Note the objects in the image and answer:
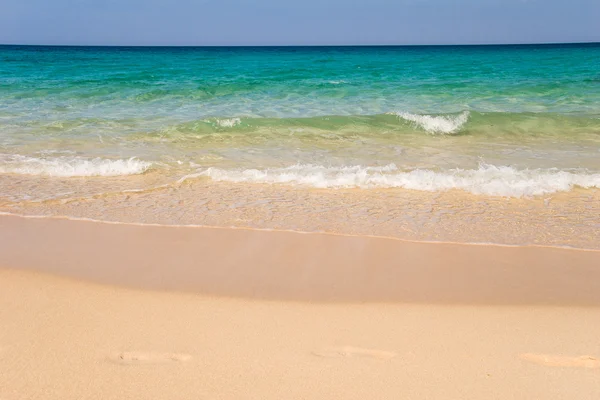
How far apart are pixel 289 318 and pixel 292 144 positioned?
6.66m

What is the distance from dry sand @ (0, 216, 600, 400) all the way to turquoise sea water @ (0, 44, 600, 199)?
90.0 inches

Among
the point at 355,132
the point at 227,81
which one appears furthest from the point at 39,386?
the point at 227,81

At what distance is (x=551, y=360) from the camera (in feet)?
8.73

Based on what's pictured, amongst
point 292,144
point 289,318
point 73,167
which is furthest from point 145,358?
point 292,144

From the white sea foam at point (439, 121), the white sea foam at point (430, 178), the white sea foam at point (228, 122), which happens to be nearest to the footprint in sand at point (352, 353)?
the white sea foam at point (430, 178)

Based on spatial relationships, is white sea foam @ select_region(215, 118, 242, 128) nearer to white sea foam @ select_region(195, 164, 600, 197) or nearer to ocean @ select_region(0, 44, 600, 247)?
ocean @ select_region(0, 44, 600, 247)

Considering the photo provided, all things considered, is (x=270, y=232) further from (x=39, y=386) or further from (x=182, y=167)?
(x=182, y=167)

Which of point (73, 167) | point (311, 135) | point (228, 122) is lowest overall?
point (73, 167)

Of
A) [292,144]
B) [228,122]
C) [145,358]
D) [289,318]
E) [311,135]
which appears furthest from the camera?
[228,122]

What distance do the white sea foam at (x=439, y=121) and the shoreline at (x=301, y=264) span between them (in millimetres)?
7105

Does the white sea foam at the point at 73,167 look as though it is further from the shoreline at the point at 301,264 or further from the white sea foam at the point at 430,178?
the shoreline at the point at 301,264

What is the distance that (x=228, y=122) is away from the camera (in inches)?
441

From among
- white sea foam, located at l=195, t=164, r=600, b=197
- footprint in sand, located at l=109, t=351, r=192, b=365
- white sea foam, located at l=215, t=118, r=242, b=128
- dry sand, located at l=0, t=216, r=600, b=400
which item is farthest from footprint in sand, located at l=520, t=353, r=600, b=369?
white sea foam, located at l=215, t=118, r=242, b=128

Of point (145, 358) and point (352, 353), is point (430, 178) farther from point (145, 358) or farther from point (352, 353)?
point (145, 358)
